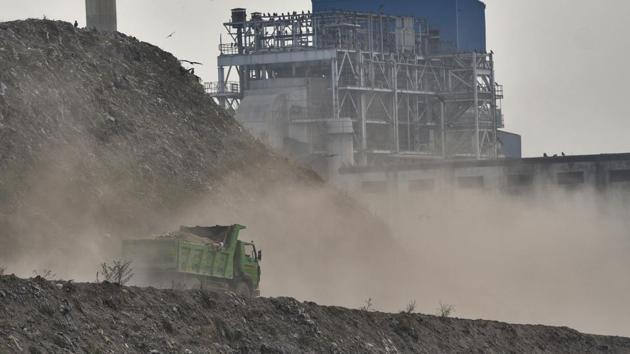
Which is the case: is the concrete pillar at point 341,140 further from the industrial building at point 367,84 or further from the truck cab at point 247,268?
the truck cab at point 247,268

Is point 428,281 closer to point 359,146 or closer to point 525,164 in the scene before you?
point 525,164

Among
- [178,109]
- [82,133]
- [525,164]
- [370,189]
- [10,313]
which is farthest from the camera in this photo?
[370,189]

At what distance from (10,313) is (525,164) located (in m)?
68.5

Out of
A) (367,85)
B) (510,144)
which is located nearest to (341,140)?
(367,85)

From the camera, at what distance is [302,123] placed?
108 metres

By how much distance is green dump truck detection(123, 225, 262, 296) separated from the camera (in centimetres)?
3678

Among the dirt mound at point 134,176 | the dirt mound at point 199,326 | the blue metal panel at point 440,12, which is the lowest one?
the dirt mound at point 199,326

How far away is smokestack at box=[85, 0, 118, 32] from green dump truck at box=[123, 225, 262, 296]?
30.1m

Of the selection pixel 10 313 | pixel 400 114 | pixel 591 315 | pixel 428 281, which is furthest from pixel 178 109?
pixel 400 114

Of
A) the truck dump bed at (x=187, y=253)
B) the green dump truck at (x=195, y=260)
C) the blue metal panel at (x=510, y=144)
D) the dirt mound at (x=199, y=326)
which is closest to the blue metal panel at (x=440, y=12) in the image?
the blue metal panel at (x=510, y=144)

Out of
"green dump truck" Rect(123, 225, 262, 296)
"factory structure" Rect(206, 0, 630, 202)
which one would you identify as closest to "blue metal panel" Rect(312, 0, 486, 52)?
"factory structure" Rect(206, 0, 630, 202)

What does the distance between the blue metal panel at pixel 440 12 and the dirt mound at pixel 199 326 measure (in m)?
91.0

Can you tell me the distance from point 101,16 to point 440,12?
5786cm

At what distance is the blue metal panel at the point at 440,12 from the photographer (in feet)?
399
